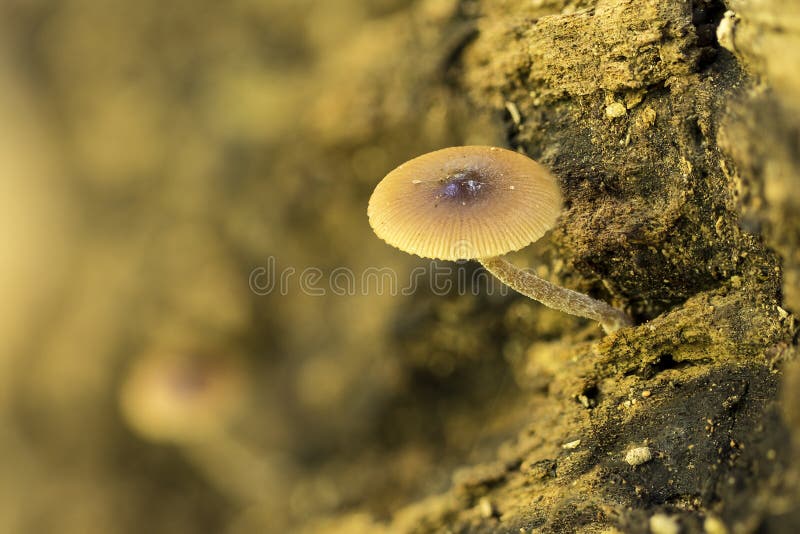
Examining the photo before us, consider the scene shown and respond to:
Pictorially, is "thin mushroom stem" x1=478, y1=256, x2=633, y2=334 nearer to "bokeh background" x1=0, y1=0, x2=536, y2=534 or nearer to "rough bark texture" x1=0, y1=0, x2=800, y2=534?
"rough bark texture" x1=0, y1=0, x2=800, y2=534

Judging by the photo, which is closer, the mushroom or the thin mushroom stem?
the mushroom

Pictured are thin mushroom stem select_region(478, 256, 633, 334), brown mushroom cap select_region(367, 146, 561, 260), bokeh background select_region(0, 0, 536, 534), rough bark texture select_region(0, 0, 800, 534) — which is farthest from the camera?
bokeh background select_region(0, 0, 536, 534)

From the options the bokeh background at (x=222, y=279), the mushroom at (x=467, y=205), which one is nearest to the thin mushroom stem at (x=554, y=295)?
the mushroom at (x=467, y=205)

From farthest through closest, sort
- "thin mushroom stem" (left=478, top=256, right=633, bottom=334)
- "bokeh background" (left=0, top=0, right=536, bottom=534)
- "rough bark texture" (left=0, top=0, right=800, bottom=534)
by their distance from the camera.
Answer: "bokeh background" (left=0, top=0, right=536, bottom=534) → "thin mushroom stem" (left=478, top=256, right=633, bottom=334) → "rough bark texture" (left=0, top=0, right=800, bottom=534)

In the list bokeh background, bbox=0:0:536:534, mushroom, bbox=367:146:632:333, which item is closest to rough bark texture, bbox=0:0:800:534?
bokeh background, bbox=0:0:536:534

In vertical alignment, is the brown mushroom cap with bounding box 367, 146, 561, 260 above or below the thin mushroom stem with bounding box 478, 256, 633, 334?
above

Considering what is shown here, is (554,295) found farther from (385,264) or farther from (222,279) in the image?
(222,279)

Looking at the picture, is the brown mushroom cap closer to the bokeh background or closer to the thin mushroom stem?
the thin mushroom stem
